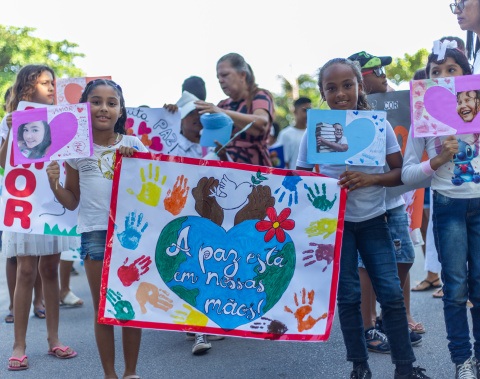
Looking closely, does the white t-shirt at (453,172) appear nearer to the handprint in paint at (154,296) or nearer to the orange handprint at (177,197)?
the orange handprint at (177,197)

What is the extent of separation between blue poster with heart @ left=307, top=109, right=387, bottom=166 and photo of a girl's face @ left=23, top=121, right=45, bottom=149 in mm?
1399

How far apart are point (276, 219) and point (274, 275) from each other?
11.2 inches

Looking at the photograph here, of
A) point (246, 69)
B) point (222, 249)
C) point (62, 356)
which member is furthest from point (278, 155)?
point (222, 249)

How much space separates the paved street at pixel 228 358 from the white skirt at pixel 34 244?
2.21ft

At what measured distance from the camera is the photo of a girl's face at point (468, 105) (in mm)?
2771

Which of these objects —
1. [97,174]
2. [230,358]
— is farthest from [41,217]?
[230,358]

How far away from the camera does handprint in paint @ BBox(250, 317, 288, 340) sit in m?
2.90

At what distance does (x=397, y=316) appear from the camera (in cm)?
279

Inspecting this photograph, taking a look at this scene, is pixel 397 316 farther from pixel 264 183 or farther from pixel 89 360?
pixel 89 360

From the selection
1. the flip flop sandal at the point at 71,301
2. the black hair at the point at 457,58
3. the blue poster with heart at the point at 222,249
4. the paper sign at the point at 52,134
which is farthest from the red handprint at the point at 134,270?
the flip flop sandal at the point at 71,301

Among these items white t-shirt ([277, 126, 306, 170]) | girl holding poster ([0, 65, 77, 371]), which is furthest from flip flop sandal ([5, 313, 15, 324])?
white t-shirt ([277, 126, 306, 170])

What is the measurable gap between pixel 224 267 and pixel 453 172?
1.22 m

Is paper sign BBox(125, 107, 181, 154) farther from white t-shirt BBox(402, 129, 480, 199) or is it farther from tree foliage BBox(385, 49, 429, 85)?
tree foliage BBox(385, 49, 429, 85)

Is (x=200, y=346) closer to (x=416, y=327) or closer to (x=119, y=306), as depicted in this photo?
(x=119, y=306)
